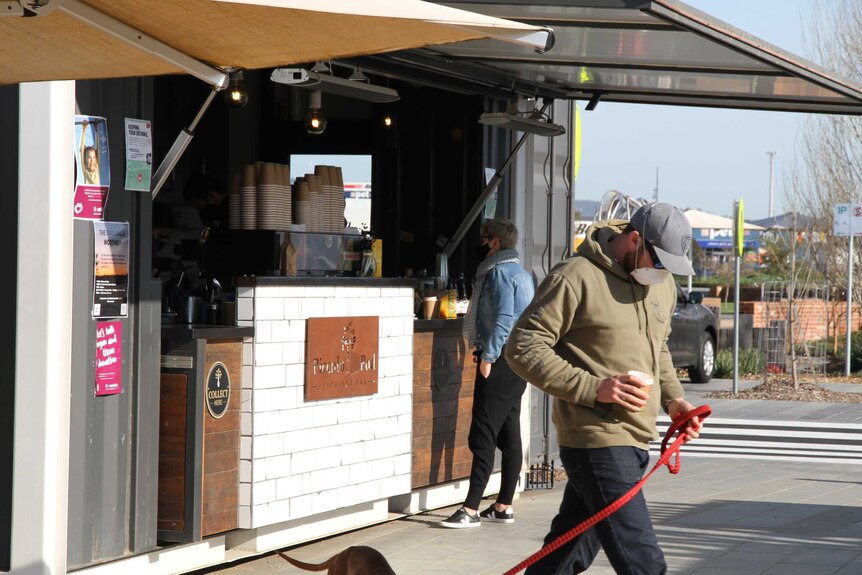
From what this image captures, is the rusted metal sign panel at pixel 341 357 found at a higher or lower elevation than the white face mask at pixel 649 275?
lower

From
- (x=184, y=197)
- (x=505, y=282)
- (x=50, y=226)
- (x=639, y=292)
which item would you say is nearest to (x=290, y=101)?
(x=184, y=197)

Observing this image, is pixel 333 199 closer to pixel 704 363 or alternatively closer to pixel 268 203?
pixel 268 203

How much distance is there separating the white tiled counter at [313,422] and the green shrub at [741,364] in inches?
624

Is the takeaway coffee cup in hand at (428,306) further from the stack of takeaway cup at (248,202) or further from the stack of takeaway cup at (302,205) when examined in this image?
the stack of takeaway cup at (248,202)

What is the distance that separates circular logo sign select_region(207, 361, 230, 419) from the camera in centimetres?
669

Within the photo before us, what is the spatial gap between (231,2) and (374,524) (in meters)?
5.57

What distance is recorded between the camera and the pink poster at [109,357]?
602cm

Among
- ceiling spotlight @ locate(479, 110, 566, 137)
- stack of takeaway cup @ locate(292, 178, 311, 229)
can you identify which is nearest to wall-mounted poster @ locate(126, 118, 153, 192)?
stack of takeaway cup @ locate(292, 178, 311, 229)

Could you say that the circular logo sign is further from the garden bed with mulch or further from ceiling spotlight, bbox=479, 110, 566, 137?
the garden bed with mulch

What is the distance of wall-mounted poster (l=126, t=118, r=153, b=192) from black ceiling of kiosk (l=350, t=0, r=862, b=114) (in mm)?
1650

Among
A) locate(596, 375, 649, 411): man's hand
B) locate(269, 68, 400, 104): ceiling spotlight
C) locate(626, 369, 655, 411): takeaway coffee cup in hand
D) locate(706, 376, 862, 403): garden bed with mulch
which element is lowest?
locate(706, 376, 862, 403): garden bed with mulch

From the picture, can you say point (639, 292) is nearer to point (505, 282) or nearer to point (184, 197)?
point (505, 282)

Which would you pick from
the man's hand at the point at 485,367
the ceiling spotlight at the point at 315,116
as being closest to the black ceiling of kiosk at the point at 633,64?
the ceiling spotlight at the point at 315,116

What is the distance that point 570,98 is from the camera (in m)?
10.1
